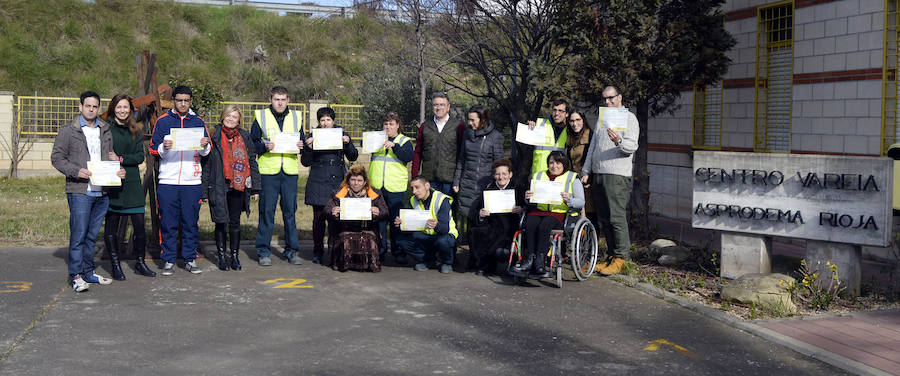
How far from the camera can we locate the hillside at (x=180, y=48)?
33750 millimetres

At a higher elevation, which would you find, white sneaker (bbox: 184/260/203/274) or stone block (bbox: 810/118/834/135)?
stone block (bbox: 810/118/834/135)

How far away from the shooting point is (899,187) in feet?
30.9

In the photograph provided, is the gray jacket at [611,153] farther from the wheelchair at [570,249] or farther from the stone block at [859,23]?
the stone block at [859,23]

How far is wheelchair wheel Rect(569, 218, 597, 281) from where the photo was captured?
352 inches

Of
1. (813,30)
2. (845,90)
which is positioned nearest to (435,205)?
(845,90)

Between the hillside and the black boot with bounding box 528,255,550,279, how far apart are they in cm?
2386

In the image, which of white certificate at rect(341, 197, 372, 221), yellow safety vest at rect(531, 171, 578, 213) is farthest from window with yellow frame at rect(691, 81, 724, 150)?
white certificate at rect(341, 197, 372, 221)

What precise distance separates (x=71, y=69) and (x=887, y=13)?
30879mm

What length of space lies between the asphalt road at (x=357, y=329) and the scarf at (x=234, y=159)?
104cm

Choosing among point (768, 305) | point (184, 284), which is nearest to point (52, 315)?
point (184, 284)

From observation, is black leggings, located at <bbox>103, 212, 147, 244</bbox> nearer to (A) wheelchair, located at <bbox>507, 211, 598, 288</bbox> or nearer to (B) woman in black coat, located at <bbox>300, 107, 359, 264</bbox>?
(B) woman in black coat, located at <bbox>300, 107, 359, 264</bbox>

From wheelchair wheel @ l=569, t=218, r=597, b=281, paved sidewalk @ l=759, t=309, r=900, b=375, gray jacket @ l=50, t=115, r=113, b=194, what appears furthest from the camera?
wheelchair wheel @ l=569, t=218, r=597, b=281

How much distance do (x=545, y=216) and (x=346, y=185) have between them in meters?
2.34

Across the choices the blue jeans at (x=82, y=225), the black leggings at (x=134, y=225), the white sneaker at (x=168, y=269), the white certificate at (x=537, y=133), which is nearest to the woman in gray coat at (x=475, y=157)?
the white certificate at (x=537, y=133)
